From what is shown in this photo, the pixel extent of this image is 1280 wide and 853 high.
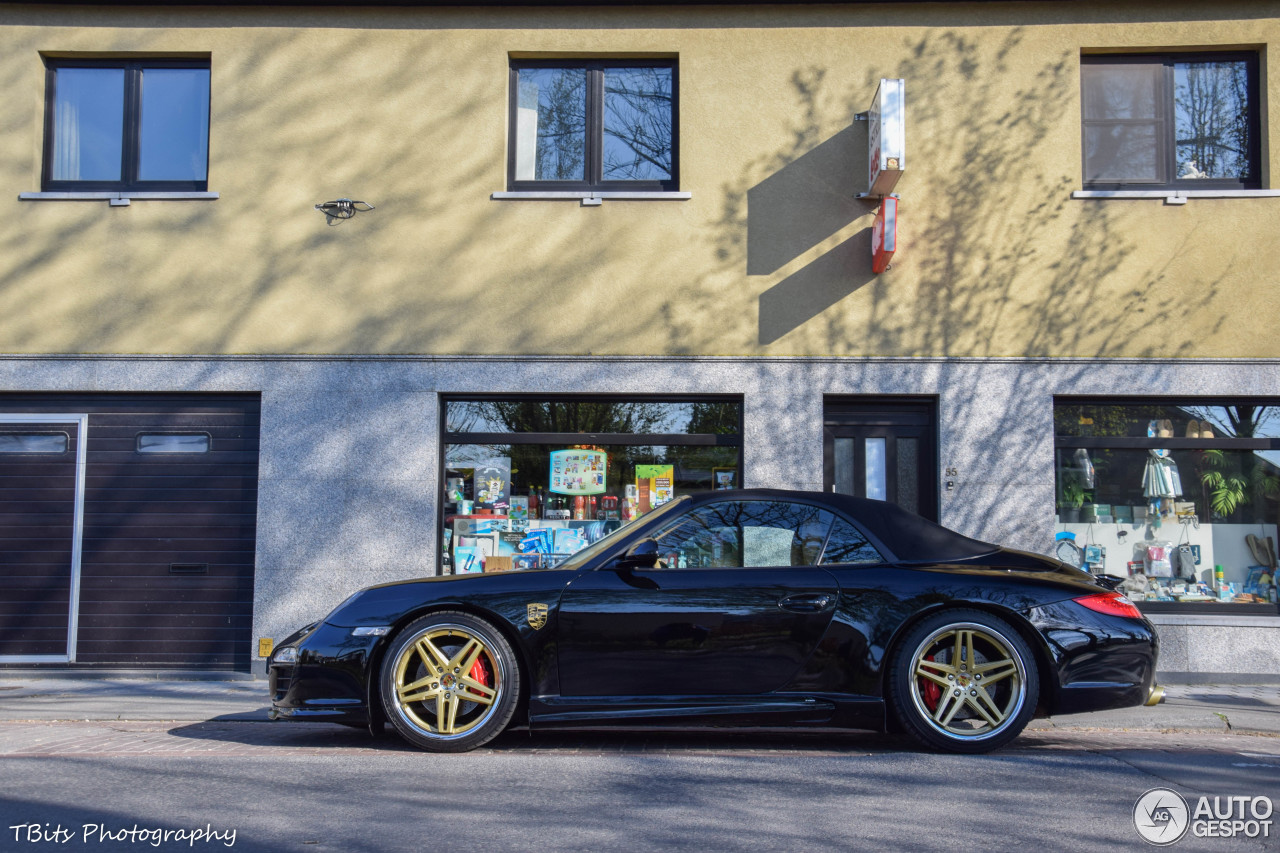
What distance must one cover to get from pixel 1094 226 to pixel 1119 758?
5584mm

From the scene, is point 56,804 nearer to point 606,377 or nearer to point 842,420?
point 606,377

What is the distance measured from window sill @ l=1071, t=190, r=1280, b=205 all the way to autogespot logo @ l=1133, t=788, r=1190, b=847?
6.31 meters

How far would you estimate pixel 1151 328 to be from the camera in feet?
30.2

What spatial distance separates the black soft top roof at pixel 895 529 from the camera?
217 inches

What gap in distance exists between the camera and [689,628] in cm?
520

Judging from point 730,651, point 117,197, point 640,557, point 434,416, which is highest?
point 117,197

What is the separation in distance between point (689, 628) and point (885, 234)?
5.02 meters

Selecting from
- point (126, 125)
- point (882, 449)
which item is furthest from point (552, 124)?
point (882, 449)

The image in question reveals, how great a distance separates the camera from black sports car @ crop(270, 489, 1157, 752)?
5.16 metres

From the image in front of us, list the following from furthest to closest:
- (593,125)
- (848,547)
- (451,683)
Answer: (593,125) → (848,547) → (451,683)

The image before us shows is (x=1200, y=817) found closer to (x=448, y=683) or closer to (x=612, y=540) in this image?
(x=612, y=540)

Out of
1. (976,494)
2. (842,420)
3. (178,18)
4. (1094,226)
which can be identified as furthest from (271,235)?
(1094,226)

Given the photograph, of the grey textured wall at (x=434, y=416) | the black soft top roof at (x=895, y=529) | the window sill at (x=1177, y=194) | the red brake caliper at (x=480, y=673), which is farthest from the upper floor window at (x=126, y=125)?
the window sill at (x=1177, y=194)

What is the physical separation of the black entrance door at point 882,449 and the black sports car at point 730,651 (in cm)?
398
